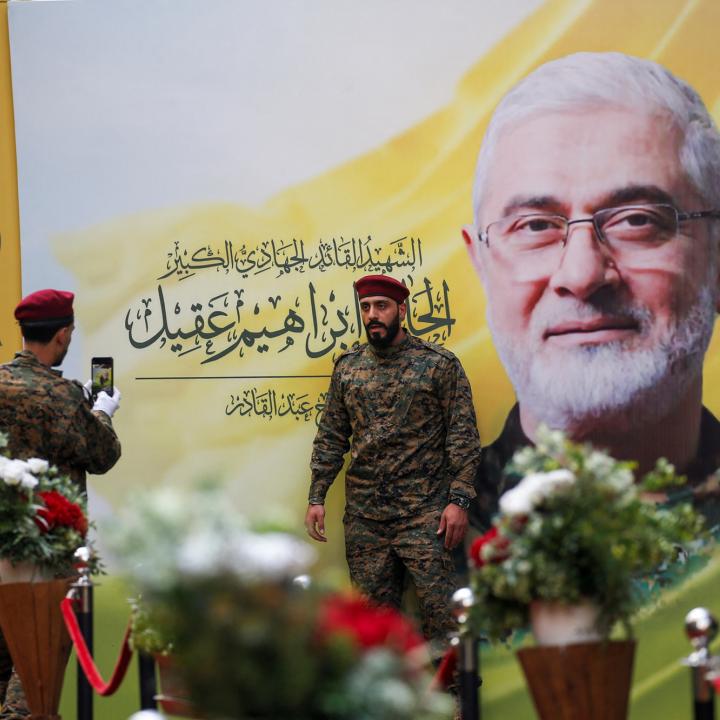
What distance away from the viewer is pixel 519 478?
555 centimetres

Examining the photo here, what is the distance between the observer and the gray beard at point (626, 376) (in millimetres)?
5461

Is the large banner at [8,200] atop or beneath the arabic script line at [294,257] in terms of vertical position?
atop

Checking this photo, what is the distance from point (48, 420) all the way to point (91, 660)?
1360 millimetres

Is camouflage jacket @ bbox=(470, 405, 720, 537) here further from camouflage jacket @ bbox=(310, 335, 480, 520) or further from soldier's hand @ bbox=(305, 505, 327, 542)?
soldier's hand @ bbox=(305, 505, 327, 542)

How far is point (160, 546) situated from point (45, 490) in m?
2.68

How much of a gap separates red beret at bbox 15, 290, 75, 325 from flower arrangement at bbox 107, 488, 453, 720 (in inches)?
123

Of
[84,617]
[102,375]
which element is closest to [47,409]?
[102,375]

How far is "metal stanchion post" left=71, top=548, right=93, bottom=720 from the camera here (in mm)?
4184

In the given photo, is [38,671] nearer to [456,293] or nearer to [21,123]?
[456,293]

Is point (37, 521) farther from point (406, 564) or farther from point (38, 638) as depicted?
point (406, 564)

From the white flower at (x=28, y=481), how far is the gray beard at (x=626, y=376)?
2.18 meters

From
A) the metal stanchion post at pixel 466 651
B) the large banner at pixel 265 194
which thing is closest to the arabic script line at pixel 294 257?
the large banner at pixel 265 194

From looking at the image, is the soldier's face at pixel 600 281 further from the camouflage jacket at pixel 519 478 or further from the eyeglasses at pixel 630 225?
the camouflage jacket at pixel 519 478

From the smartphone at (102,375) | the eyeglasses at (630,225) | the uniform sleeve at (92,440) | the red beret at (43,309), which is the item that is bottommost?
A: the uniform sleeve at (92,440)
